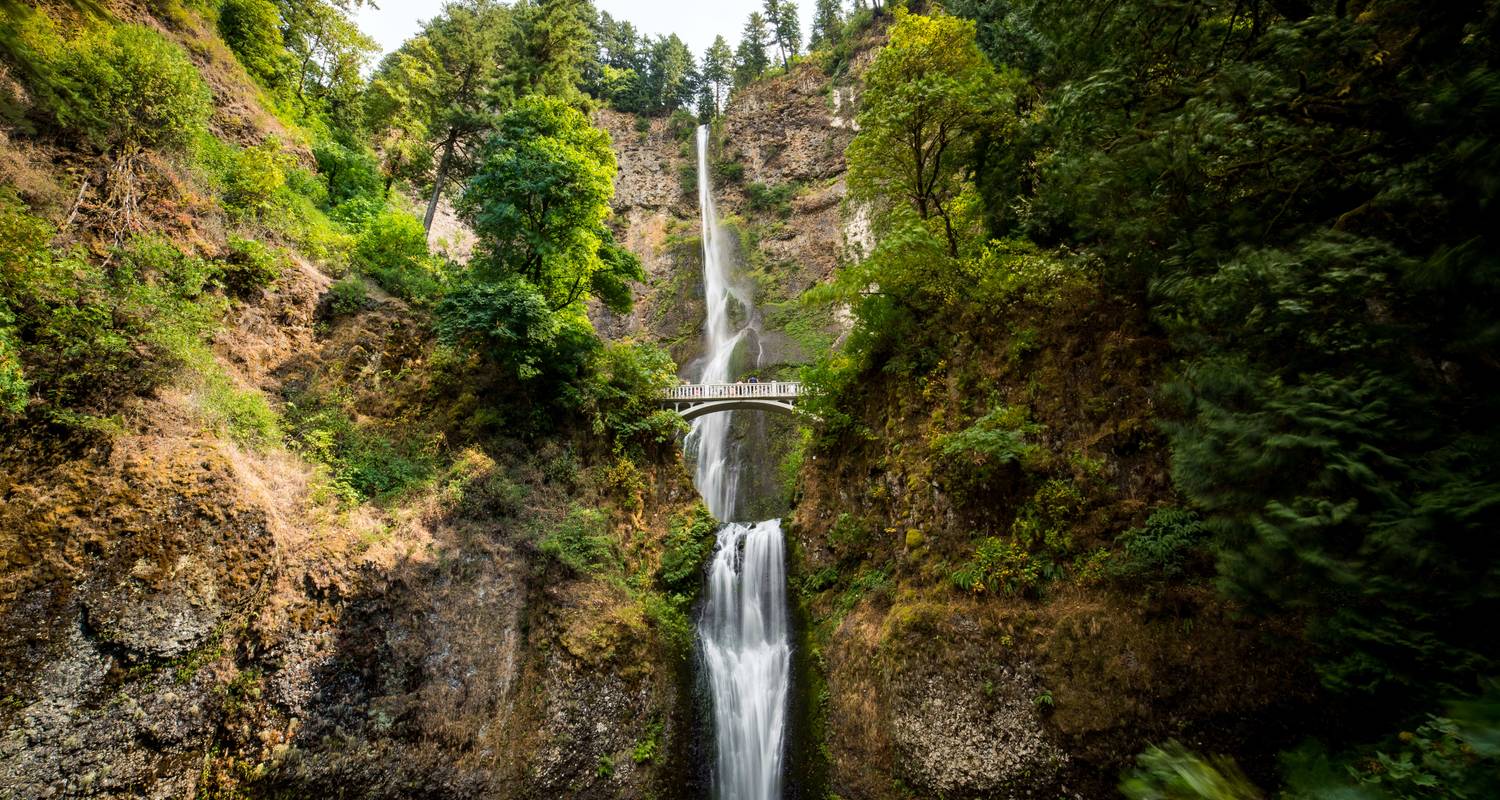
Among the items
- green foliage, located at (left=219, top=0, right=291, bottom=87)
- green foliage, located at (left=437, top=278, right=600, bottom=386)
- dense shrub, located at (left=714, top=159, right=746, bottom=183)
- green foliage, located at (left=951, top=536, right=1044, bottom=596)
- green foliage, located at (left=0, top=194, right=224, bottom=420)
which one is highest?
dense shrub, located at (left=714, top=159, right=746, bottom=183)

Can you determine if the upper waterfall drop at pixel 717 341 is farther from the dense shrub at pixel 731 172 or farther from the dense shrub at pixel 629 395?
the dense shrub at pixel 629 395

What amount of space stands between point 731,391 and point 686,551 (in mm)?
7022

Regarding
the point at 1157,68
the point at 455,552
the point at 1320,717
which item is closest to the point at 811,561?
the point at 455,552

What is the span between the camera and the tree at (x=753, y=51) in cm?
4516

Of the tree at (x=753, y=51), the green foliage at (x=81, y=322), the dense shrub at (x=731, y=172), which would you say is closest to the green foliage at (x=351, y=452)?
the green foliage at (x=81, y=322)

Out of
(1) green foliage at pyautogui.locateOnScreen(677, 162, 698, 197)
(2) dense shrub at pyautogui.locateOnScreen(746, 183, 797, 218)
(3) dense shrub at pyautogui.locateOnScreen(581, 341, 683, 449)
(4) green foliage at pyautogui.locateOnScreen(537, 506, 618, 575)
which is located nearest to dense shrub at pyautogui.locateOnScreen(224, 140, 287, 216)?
(3) dense shrub at pyautogui.locateOnScreen(581, 341, 683, 449)

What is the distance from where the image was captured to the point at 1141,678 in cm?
654

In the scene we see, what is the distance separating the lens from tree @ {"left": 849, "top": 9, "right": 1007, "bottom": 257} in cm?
1054

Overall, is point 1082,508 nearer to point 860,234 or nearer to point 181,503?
point 181,503

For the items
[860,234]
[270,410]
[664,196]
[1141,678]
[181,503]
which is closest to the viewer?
[1141,678]

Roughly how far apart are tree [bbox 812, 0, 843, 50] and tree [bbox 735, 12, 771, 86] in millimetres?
4252

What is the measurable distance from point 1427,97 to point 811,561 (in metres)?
11.9

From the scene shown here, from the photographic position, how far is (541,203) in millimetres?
14680

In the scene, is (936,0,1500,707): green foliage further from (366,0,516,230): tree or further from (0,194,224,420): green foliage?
(366,0,516,230): tree
